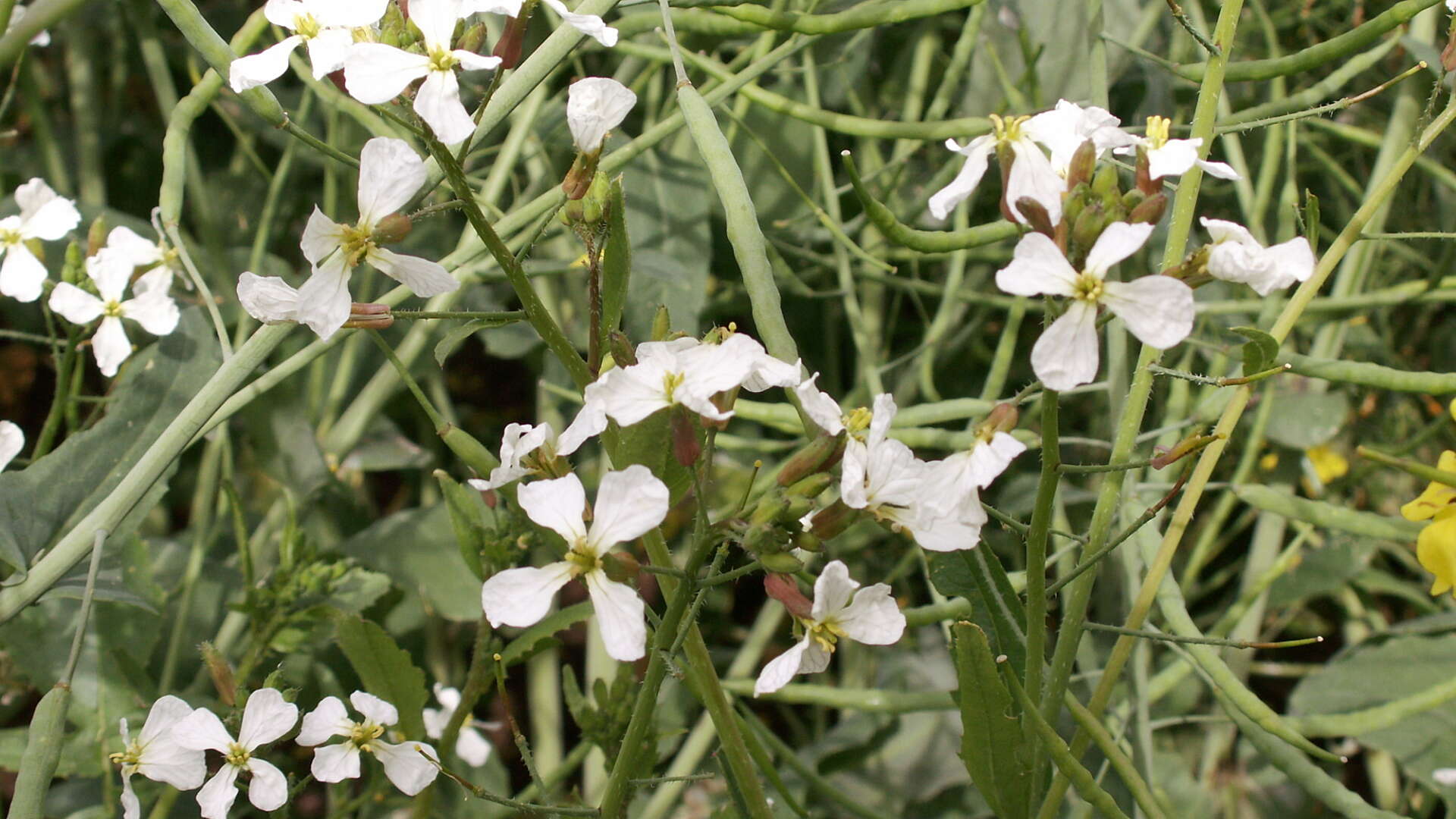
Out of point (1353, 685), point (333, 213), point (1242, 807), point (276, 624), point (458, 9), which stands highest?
point (458, 9)

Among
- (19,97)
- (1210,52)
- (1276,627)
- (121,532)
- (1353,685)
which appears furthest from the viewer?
(19,97)

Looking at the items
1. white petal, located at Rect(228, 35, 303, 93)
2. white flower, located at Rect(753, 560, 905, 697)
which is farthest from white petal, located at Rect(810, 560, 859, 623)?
white petal, located at Rect(228, 35, 303, 93)

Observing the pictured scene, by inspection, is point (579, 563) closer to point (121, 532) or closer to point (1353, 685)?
point (121, 532)

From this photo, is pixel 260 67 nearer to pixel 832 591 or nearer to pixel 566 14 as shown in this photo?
pixel 566 14

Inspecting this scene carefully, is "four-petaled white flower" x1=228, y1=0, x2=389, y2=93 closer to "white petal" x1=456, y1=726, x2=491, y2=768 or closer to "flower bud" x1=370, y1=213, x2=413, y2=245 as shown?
"flower bud" x1=370, y1=213, x2=413, y2=245

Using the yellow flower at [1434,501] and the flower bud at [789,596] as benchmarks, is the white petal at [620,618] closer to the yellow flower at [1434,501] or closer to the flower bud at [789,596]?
the flower bud at [789,596]

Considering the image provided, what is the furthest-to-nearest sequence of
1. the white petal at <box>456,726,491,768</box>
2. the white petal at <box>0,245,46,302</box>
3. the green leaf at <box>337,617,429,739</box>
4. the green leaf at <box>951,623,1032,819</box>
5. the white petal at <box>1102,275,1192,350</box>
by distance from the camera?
1. the white petal at <box>456,726,491,768</box>
2. the white petal at <box>0,245,46,302</box>
3. the green leaf at <box>337,617,429,739</box>
4. the green leaf at <box>951,623,1032,819</box>
5. the white petal at <box>1102,275,1192,350</box>

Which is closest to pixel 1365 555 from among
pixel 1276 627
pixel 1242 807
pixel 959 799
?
pixel 1276 627
